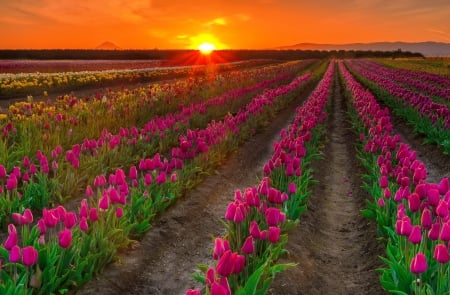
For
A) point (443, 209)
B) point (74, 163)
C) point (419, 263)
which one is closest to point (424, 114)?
point (443, 209)

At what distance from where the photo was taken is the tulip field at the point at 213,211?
404 cm

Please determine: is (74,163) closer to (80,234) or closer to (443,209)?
(80,234)

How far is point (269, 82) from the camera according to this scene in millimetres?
25328

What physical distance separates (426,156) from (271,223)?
8251 mm

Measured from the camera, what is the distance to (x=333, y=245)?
20.3 ft

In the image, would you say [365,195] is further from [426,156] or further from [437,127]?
[437,127]

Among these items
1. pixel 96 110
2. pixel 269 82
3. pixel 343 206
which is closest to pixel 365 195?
pixel 343 206

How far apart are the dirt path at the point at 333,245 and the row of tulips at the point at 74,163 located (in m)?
2.23

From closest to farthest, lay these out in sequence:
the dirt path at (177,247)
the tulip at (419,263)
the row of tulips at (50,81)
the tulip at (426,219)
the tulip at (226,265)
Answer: the tulip at (226,265) → the tulip at (419,263) → the tulip at (426,219) → the dirt path at (177,247) → the row of tulips at (50,81)

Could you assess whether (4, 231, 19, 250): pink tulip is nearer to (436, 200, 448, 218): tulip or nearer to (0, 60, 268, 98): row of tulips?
(436, 200, 448, 218): tulip

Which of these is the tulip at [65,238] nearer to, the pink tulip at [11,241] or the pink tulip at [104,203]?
the pink tulip at [11,241]

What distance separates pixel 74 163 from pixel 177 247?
68.6 inches

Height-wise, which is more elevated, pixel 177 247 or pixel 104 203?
pixel 104 203

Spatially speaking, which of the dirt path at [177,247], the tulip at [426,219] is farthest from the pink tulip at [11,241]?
the tulip at [426,219]
